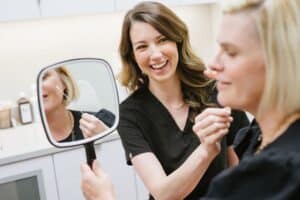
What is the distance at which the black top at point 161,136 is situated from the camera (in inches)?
53.5

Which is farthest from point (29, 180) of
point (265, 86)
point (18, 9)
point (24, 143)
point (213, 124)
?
point (265, 86)

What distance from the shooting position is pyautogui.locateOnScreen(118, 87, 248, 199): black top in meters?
1.36

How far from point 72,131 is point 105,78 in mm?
191

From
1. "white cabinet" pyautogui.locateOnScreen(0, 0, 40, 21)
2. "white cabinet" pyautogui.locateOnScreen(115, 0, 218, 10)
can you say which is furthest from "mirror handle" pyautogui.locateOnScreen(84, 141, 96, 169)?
"white cabinet" pyautogui.locateOnScreen(115, 0, 218, 10)

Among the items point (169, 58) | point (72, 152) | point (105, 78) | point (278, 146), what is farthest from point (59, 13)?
point (278, 146)

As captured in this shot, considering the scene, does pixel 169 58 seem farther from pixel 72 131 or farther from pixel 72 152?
pixel 72 152

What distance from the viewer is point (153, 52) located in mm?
1414

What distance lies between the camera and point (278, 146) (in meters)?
0.74

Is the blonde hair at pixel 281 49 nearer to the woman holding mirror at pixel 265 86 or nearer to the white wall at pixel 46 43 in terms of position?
the woman holding mirror at pixel 265 86

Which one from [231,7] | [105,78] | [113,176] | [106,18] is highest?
[106,18]

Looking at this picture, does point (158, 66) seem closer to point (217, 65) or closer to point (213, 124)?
point (213, 124)

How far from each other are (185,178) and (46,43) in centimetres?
172

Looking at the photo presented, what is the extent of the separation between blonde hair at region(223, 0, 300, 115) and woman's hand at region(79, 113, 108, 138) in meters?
0.42

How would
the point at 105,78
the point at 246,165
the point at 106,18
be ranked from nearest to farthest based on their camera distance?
the point at 246,165 → the point at 105,78 → the point at 106,18
